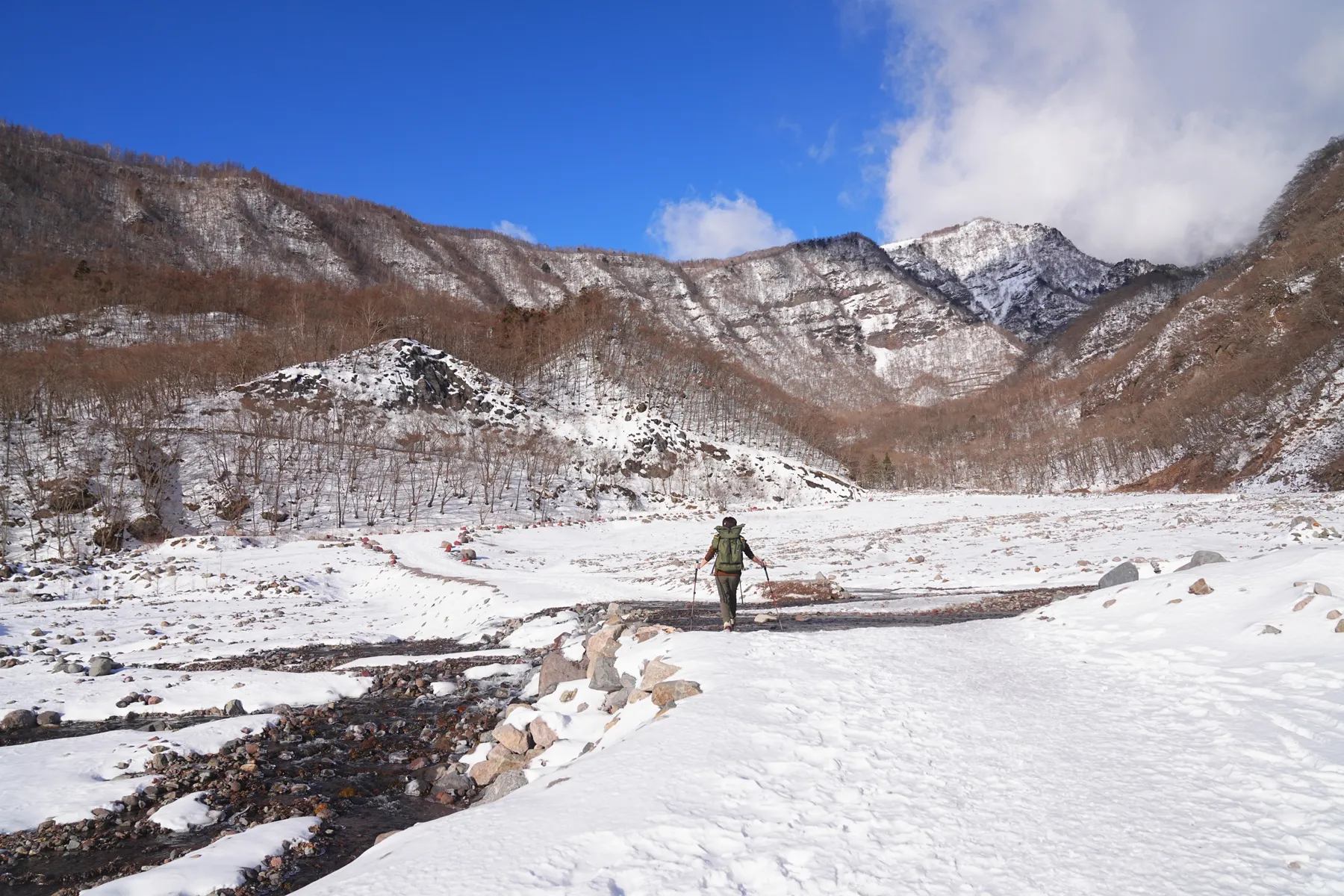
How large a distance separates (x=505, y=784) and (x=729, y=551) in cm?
600

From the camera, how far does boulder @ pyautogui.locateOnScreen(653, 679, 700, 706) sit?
7727mm

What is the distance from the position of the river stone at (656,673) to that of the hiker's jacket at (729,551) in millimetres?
3973

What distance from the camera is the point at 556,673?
36.9ft

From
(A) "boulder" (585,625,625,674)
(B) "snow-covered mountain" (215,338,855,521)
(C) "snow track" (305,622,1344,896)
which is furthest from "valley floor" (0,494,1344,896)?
(B) "snow-covered mountain" (215,338,855,521)

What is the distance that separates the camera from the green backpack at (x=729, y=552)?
1260 cm

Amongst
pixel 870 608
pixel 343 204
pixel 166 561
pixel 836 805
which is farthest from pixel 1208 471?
pixel 343 204

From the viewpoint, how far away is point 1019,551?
938 inches

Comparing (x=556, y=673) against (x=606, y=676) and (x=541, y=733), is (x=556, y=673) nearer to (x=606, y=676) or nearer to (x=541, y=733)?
(x=606, y=676)

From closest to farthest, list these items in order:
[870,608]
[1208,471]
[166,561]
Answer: [870,608] → [166,561] → [1208,471]

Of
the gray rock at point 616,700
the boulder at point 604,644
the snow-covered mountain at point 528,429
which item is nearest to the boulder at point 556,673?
the boulder at point 604,644

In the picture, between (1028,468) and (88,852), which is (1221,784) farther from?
(1028,468)

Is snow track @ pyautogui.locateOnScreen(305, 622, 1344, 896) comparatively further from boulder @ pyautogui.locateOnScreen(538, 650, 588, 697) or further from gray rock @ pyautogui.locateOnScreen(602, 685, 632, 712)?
boulder @ pyautogui.locateOnScreen(538, 650, 588, 697)

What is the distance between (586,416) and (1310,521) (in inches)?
2278

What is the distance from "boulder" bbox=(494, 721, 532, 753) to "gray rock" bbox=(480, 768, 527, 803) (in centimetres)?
107
